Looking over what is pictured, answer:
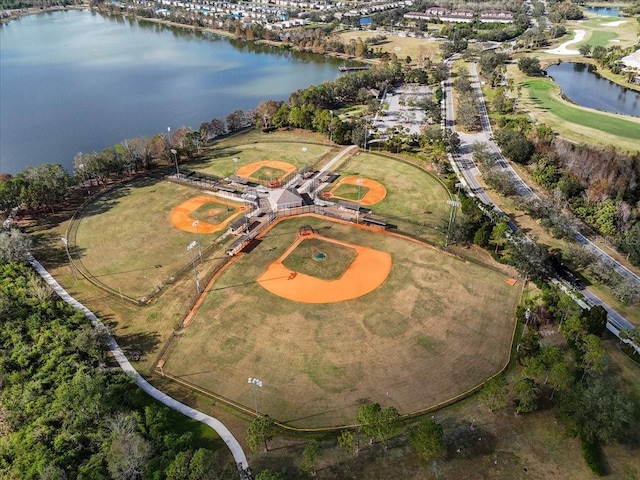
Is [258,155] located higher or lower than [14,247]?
higher

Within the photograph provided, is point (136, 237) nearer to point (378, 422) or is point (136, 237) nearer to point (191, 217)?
point (191, 217)

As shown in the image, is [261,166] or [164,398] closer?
[164,398]

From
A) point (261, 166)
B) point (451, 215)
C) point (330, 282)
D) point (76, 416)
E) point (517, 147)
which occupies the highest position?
point (517, 147)

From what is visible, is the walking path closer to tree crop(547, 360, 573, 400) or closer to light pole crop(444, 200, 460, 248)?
tree crop(547, 360, 573, 400)

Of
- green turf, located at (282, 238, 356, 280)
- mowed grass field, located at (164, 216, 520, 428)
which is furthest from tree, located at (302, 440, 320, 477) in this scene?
A: green turf, located at (282, 238, 356, 280)

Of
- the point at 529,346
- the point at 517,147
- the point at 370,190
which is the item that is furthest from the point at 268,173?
the point at 529,346

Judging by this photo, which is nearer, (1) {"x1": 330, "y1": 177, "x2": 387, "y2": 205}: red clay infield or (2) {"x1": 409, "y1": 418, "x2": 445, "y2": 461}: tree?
(2) {"x1": 409, "y1": 418, "x2": 445, "y2": 461}: tree
